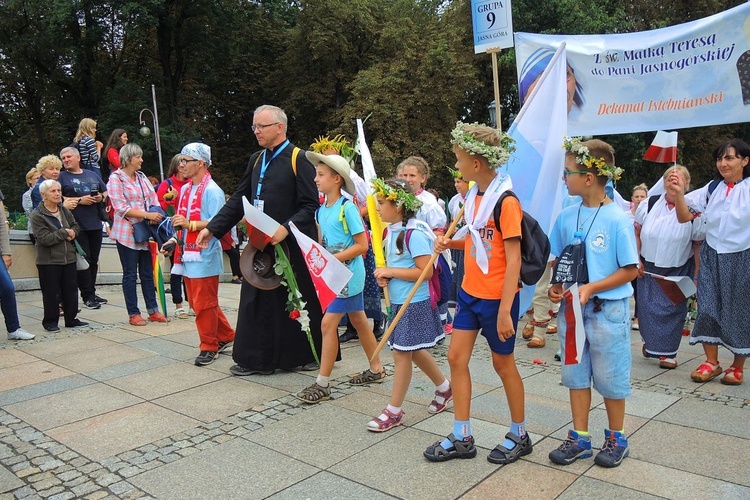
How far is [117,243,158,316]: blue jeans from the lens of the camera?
754 cm

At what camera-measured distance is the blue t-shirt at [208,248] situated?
562 centimetres

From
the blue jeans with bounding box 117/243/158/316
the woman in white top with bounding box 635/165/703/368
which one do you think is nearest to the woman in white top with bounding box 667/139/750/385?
the woman in white top with bounding box 635/165/703/368

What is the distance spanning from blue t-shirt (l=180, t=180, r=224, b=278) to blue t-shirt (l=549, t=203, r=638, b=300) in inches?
129

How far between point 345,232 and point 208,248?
5.33 feet

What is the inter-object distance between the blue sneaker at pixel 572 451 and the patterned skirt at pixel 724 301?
2.38 metres

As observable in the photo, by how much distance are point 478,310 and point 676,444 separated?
1.54m

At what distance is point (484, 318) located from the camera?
3439 mm

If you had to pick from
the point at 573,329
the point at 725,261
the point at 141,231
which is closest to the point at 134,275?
the point at 141,231

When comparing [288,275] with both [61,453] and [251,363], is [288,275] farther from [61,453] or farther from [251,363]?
[61,453]

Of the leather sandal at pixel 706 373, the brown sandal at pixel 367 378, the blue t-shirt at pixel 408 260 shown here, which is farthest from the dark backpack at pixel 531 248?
the leather sandal at pixel 706 373

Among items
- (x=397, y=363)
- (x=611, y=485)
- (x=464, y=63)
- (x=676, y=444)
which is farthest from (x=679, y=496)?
(x=464, y=63)

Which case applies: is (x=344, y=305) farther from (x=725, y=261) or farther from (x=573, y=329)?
(x=725, y=261)

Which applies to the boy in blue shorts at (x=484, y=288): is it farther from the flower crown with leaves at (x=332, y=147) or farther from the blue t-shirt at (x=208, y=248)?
the blue t-shirt at (x=208, y=248)

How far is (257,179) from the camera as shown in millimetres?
5297
